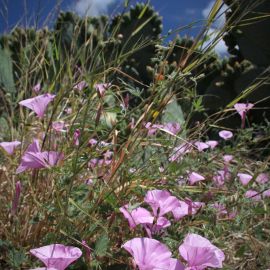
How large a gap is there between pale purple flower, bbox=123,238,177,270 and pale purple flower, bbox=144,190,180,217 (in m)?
0.15

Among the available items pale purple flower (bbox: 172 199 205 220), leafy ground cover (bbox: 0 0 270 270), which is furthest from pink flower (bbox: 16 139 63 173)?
pale purple flower (bbox: 172 199 205 220)

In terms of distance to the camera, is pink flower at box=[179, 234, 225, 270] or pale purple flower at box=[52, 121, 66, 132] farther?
pale purple flower at box=[52, 121, 66, 132]

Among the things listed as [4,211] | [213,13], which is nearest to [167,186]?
[213,13]

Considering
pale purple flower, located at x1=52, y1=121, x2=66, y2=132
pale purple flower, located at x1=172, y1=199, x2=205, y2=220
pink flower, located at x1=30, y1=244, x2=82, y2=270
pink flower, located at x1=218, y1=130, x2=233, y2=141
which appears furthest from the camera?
pink flower, located at x1=218, y1=130, x2=233, y2=141

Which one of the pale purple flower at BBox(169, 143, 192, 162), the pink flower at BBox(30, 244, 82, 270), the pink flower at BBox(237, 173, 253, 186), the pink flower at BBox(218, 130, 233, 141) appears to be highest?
the pink flower at BBox(218, 130, 233, 141)

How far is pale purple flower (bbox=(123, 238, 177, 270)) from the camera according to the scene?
2.46 ft

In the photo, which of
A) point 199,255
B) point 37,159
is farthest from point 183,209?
point 37,159

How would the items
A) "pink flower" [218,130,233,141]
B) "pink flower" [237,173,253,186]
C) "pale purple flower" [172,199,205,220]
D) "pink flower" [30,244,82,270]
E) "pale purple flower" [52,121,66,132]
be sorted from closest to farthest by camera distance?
"pink flower" [30,244,82,270]
"pale purple flower" [172,199,205,220]
"pale purple flower" [52,121,66,132]
"pink flower" [237,173,253,186]
"pink flower" [218,130,233,141]

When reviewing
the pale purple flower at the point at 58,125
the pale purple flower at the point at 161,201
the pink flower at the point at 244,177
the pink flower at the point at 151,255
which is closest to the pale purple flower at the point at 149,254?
the pink flower at the point at 151,255

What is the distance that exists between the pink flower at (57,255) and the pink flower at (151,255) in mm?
85

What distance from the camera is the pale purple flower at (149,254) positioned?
750mm

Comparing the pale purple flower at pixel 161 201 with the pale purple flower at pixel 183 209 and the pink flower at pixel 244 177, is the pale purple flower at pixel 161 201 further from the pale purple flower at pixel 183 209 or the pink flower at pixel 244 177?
the pink flower at pixel 244 177

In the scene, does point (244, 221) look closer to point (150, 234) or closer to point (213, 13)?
point (150, 234)

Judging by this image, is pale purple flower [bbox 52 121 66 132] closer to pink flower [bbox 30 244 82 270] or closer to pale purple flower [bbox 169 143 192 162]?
pale purple flower [bbox 169 143 192 162]
